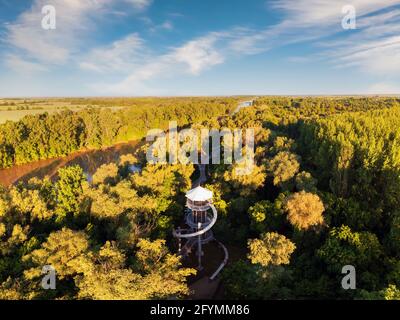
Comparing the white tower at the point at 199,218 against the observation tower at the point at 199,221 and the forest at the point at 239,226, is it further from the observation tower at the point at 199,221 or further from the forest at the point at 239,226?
the forest at the point at 239,226

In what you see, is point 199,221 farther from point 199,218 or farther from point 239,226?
point 239,226

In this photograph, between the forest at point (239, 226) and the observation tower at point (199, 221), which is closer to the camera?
the forest at point (239, 226)

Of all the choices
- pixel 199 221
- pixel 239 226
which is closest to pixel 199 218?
pixel 199 221

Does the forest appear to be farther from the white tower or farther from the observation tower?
the white tower

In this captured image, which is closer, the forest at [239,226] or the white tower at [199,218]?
the forest at [239,226]

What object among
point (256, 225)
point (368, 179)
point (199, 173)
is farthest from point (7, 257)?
point (368, 179)

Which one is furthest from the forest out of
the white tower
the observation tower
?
the white tower

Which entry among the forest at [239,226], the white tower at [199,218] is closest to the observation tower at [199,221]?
the white tower at [199,218]
